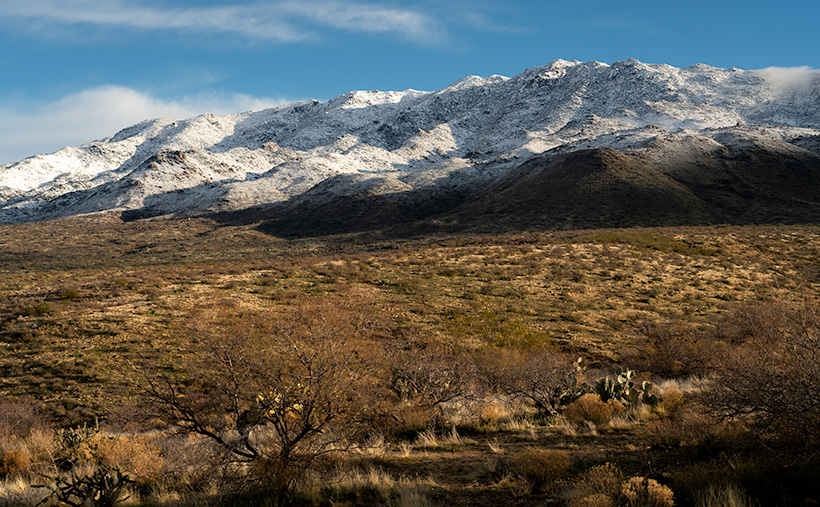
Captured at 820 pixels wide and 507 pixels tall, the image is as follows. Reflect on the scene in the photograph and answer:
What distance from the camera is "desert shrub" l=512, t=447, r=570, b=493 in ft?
22.5

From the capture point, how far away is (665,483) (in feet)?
21.6

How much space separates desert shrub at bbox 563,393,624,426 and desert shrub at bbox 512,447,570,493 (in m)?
3.84

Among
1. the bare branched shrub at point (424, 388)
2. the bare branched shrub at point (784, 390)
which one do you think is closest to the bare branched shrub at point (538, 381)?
the bare branched shrub at point (424, 388)

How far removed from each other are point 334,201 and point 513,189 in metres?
54.8

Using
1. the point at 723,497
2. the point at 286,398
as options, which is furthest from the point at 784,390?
the point at 286,398

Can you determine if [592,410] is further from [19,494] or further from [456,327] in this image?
[456,327]

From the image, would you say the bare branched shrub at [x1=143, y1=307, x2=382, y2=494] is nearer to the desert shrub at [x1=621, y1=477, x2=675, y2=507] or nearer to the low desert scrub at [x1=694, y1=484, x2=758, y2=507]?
the desert shrub at [x1=621, y1=477, x2=675, y2=507]

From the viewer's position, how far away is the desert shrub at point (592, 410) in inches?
417

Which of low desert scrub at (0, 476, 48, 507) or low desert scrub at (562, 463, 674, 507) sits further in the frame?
low desert scrub at (0, 476, 48, 507)

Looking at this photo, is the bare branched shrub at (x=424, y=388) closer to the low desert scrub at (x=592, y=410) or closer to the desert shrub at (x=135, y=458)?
the low desert scrub at (x=592, y=410)

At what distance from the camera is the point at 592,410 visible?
A: 424 inches

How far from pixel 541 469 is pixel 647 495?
60.0 inches

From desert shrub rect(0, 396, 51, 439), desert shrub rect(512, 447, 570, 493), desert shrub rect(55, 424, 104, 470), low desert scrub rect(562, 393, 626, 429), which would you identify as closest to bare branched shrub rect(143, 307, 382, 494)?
desert shrub rect(55, 424, 104, 470)

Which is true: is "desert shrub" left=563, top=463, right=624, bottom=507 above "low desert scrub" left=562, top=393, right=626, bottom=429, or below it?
above
